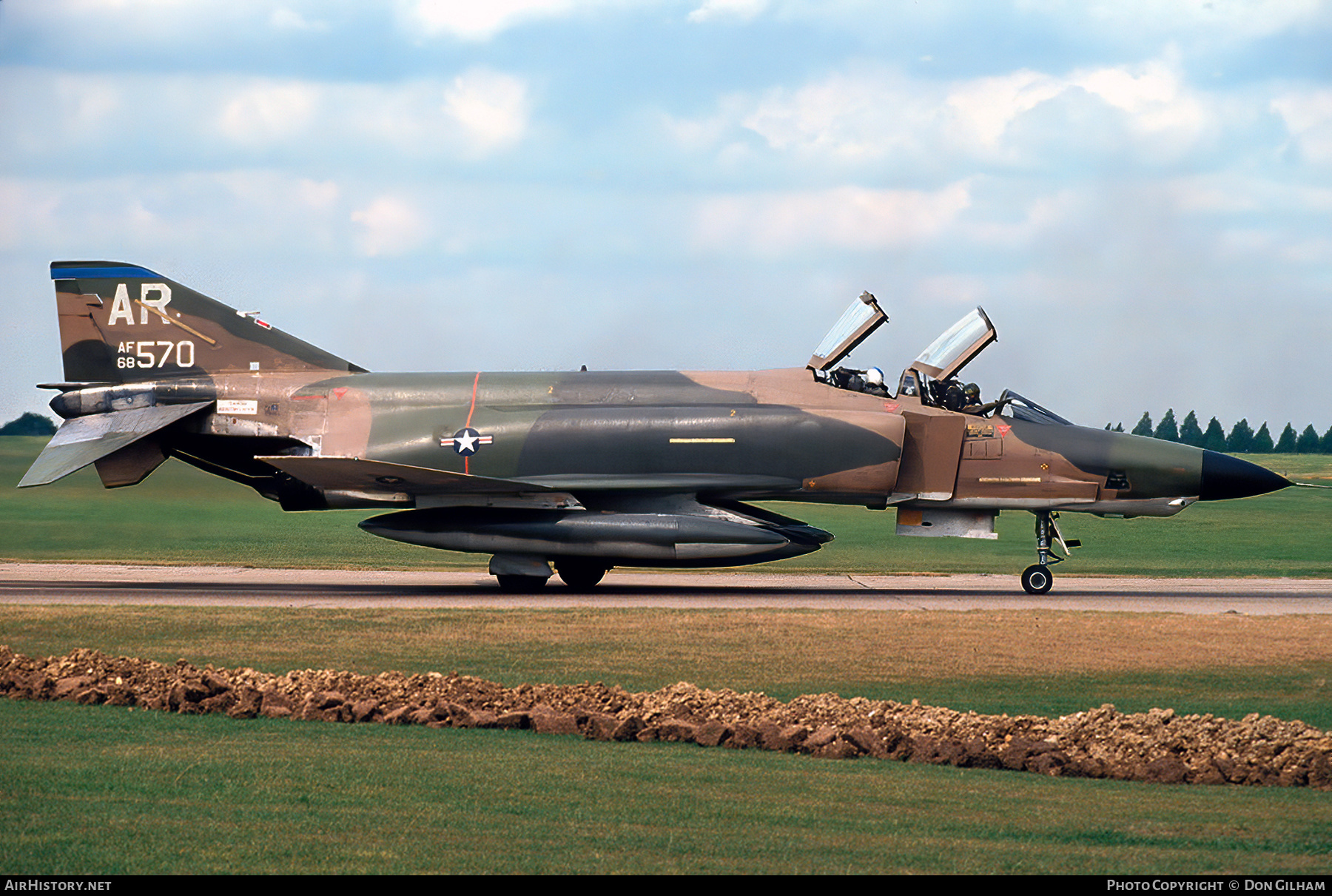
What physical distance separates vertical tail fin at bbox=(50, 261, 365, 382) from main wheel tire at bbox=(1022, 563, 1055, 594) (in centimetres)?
1214

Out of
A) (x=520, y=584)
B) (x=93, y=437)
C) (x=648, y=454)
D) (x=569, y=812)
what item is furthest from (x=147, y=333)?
(x=569, y=812)

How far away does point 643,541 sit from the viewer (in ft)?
61.9

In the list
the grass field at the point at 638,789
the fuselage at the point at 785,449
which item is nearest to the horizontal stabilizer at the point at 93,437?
the fuselage at the point at 785,449

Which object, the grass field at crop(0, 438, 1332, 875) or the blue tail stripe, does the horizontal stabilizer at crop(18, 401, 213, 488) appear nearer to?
the blue tail stripe

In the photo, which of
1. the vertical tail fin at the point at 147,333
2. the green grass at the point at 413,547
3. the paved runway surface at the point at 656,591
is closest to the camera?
the paved runway surface at the point at 656,591

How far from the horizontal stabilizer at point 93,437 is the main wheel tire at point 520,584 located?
598cm

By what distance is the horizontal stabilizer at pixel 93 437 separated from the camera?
1984cm

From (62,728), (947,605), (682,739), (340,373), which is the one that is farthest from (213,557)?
(682,739)

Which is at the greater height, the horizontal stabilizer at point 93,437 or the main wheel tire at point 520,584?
the horizontal stabilizer at point 93,437

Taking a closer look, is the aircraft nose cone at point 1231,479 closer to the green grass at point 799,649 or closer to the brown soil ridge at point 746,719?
the green grass at point 799,649

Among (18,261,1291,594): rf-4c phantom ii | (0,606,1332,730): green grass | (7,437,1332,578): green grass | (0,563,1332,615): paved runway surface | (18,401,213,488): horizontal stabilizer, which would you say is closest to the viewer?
(0,606,1332,730): green grass

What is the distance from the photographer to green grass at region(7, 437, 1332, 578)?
21.1 m

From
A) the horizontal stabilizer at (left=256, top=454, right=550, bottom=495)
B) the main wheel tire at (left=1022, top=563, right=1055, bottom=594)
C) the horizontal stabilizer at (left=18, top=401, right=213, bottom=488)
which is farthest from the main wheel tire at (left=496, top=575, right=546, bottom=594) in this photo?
the main wheel tire at (left=1022, top=563, right=1055, bottom=594)

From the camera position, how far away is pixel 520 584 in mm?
20391
